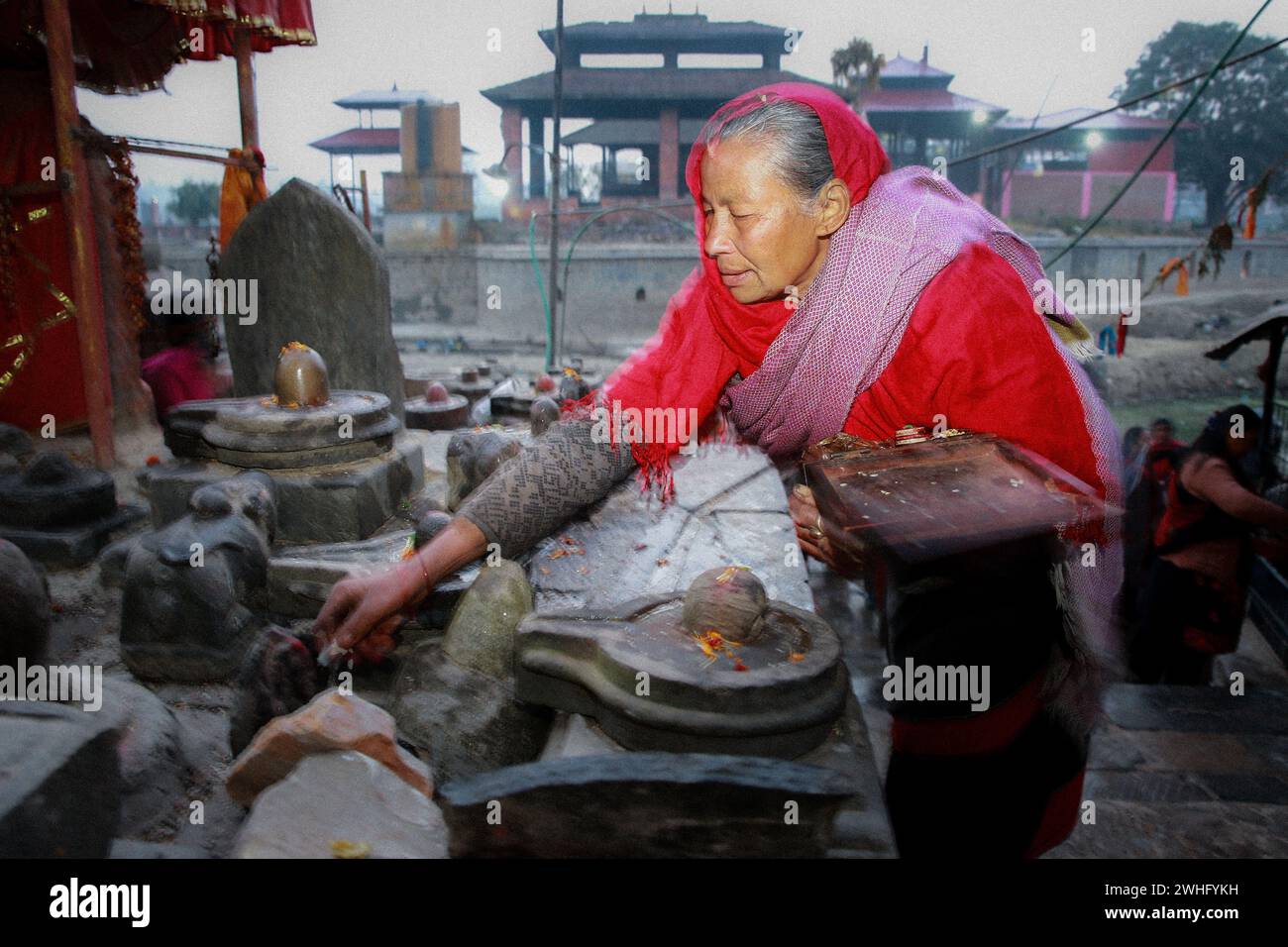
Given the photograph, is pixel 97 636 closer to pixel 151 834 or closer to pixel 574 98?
pixel 151 834

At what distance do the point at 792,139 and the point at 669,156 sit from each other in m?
23.9

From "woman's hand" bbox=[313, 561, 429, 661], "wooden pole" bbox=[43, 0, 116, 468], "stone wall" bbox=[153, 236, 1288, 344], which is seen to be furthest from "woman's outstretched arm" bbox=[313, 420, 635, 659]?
"stone wall" bbox=[153, 236, 1288, 344]

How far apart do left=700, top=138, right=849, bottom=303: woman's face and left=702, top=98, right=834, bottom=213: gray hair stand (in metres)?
0.02

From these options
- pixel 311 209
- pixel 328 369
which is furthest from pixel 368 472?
pixel 311 209

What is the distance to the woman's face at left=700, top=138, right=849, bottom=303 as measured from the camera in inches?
68.7

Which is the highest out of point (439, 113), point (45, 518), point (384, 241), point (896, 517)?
point (439, 113)

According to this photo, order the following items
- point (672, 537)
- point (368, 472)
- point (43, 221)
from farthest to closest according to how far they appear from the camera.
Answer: point (43, 221) → point (368, 472) → point (672, 537)

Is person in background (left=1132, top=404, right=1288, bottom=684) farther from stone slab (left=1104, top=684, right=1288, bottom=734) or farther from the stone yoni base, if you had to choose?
the stone yoni base

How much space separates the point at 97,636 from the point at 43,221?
4468mm

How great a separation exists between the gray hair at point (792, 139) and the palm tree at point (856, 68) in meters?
22.7

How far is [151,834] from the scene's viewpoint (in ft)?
6.25

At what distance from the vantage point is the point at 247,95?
6.87m

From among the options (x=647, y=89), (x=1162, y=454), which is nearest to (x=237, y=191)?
(x=1162, y=454)

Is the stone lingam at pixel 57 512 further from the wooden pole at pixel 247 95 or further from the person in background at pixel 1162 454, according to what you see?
the person in background at pixel 1162 454
